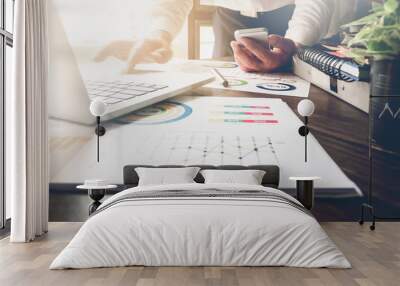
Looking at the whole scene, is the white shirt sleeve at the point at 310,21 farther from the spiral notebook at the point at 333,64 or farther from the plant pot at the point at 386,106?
the plant pot at the point at 386,106

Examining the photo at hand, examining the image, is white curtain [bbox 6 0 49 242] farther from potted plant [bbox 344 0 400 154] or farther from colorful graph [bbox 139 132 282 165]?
Answer: potted plant [bbox 344 0 400 154]

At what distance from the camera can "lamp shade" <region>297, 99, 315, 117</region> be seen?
6.81 meters

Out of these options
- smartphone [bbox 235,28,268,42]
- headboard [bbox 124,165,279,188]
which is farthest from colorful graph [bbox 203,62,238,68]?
headboard [bbox 124,165,279,188]

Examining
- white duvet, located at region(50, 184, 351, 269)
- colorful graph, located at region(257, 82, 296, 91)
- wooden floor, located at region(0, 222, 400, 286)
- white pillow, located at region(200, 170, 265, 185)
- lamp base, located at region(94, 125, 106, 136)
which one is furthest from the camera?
colorful graph, located at region(257, 82, 296, 91)

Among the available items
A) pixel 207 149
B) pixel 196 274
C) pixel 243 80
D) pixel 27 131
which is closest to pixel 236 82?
pixel 243 80

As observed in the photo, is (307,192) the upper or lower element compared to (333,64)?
lower

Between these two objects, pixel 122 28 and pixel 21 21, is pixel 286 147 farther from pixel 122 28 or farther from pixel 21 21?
pixel 21 21

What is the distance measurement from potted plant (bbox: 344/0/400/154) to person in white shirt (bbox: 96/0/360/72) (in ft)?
0.98

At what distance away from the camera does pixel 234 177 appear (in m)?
6.41

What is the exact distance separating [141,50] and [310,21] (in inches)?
89.3

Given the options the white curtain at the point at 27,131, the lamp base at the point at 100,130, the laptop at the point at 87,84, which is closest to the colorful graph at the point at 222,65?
the laptop at the point at 87,84

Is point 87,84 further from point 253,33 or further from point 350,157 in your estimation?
point 350,157

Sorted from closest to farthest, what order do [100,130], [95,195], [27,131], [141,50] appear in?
[27,131], [95,195], [100,130], [141,50]

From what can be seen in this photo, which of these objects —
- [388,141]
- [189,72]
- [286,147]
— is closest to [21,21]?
[189,72]
